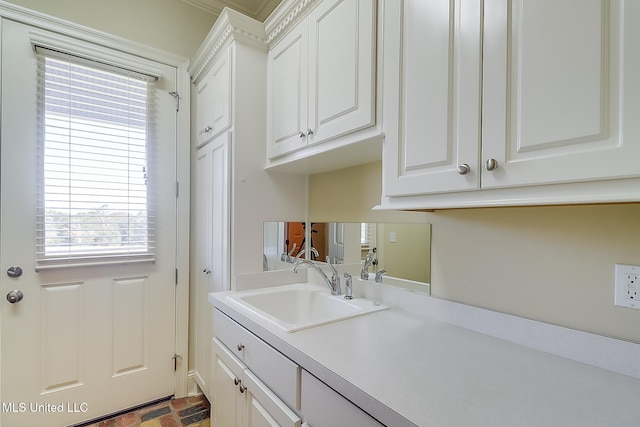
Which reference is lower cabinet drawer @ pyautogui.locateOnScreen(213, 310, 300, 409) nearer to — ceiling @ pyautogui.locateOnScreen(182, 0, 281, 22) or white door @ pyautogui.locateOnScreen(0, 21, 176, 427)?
→ white door @ pyautogui.locateOnScreen(0, 21, 176, 427)

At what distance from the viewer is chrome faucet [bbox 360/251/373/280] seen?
1.54 meters

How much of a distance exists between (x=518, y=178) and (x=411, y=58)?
51cm

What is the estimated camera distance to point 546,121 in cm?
69

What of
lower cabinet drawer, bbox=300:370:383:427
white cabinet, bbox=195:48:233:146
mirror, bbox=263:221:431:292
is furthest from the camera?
white cabinet, bbox=195:48:233:146

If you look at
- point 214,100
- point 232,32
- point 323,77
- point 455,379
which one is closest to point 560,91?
point 455,379

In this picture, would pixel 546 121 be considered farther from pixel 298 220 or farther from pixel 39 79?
pixel 39 79

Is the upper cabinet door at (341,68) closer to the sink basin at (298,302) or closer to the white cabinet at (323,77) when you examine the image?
the white cabinet at (323,77)

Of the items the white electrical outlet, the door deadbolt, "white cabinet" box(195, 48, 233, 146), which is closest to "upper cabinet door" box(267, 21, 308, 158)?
"white cabinet" box(195, 48, 233, 146)

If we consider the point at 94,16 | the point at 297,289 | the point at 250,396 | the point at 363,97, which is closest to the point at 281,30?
the point at 363,97

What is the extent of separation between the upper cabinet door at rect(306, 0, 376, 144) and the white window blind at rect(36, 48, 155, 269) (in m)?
1.33

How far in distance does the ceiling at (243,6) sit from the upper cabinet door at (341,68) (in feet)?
3.78

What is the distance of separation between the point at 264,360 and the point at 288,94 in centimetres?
123

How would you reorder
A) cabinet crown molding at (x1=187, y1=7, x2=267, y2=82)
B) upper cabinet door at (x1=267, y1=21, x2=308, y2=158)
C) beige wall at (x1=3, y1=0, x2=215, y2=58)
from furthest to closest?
beige wall at (x1=3, y1=0, x2=215, y2=58) → cabinet crown molding at (x1=187, y1=7, x2=267, y2=82) → upper cabinet door at (x1=267, y1=21, x2=308, y2=158)

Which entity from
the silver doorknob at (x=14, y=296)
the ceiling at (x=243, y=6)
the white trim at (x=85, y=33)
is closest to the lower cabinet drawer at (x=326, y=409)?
the silver doorknob at (x=14, y=296)
